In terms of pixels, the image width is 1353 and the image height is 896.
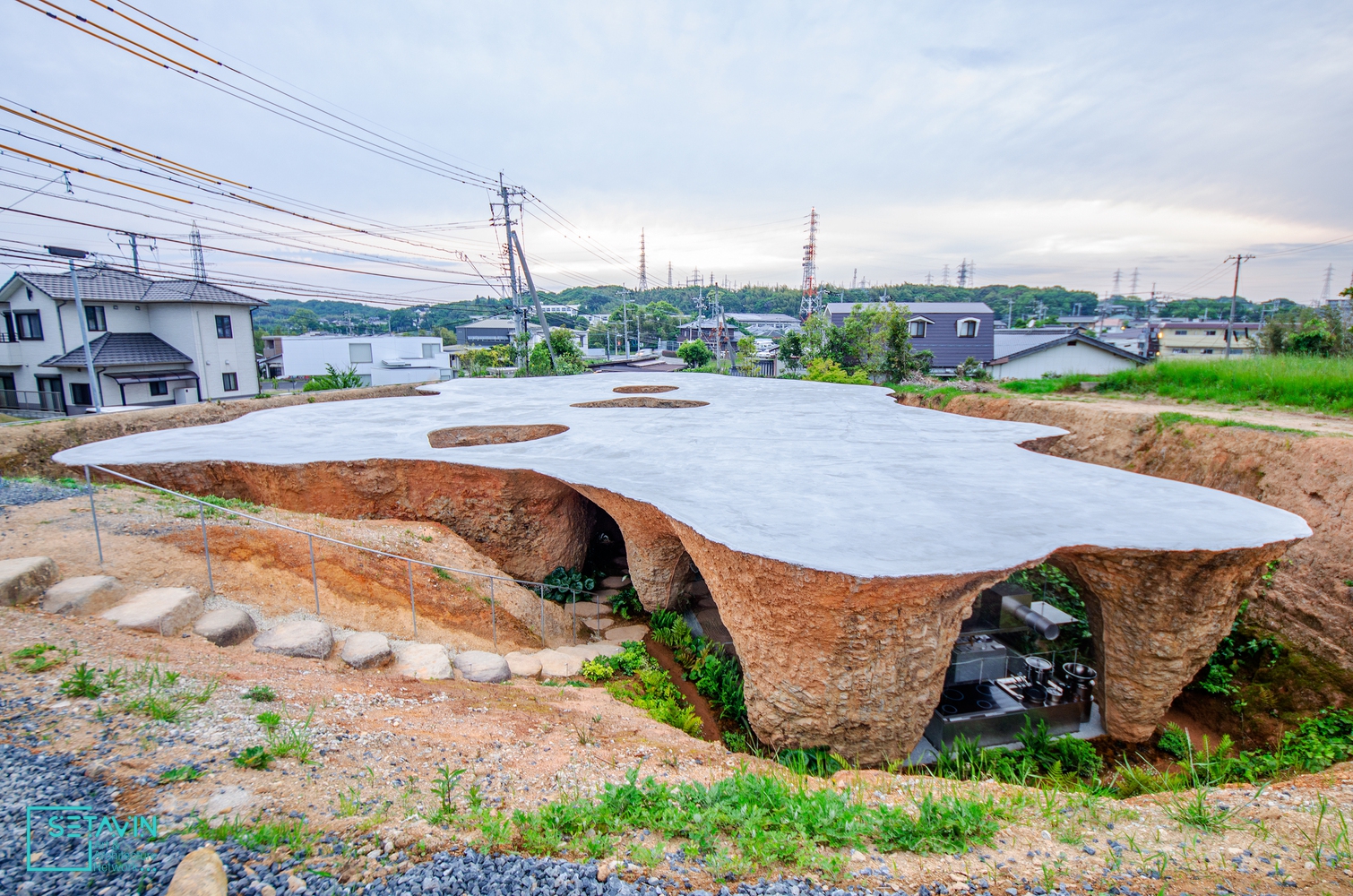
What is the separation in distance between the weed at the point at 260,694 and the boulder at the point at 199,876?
2.30 metres

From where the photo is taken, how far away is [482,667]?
8.09m

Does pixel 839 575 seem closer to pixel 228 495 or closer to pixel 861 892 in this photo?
pixel 861 892

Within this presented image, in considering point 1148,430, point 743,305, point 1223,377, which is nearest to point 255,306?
→ point 1148,430

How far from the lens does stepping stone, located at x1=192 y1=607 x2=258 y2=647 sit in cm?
704

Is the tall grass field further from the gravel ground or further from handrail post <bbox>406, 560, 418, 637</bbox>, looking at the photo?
the gravel ground

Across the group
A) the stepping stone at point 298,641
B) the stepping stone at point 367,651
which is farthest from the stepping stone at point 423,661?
the stepping stone at point 298,641

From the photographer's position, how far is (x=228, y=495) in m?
11.8

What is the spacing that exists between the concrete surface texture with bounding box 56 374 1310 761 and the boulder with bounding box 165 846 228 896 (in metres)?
4.72

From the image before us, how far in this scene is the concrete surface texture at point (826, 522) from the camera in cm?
630

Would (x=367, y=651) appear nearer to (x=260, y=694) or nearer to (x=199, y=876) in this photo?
(x=260, y=694)

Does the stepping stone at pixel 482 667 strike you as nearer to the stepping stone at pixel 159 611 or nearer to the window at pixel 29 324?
the stepping stone at pixel 159 611

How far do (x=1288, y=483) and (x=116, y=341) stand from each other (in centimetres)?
4430

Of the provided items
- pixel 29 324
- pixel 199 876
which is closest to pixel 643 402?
pixel 199 876

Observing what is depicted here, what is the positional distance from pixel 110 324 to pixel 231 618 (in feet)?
105
